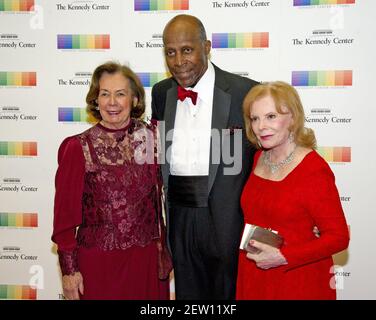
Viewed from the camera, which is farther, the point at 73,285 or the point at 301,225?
the point at 73,285

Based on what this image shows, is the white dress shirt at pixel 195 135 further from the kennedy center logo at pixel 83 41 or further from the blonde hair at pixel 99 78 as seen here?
the kennedy center logo at pixel 83 41

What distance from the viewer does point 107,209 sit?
2.35m

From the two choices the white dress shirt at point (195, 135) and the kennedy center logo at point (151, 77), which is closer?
the white dress shirt at point (195, 135)

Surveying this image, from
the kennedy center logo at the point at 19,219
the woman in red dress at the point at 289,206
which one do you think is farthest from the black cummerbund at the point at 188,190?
the kennedy center logo at the point at 19,219

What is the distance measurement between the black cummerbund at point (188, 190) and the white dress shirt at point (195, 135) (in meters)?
0.04

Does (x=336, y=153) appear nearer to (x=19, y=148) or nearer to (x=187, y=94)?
(x=187, y=94)

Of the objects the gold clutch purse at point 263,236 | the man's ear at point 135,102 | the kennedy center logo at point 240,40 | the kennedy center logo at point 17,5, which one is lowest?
the gold clutch purse at point 263,236

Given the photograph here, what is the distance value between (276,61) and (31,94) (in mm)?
2016

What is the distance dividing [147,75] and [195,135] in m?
1.26

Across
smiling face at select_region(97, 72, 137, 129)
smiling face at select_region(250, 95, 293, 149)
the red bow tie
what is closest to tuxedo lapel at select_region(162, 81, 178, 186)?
the red bow tie

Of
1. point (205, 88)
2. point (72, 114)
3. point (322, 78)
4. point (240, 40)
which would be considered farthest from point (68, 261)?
point (322, 78)

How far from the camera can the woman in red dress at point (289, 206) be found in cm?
212

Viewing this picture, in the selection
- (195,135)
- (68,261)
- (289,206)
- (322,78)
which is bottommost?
(68,261)

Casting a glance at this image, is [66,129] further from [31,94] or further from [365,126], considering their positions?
[365,126]
